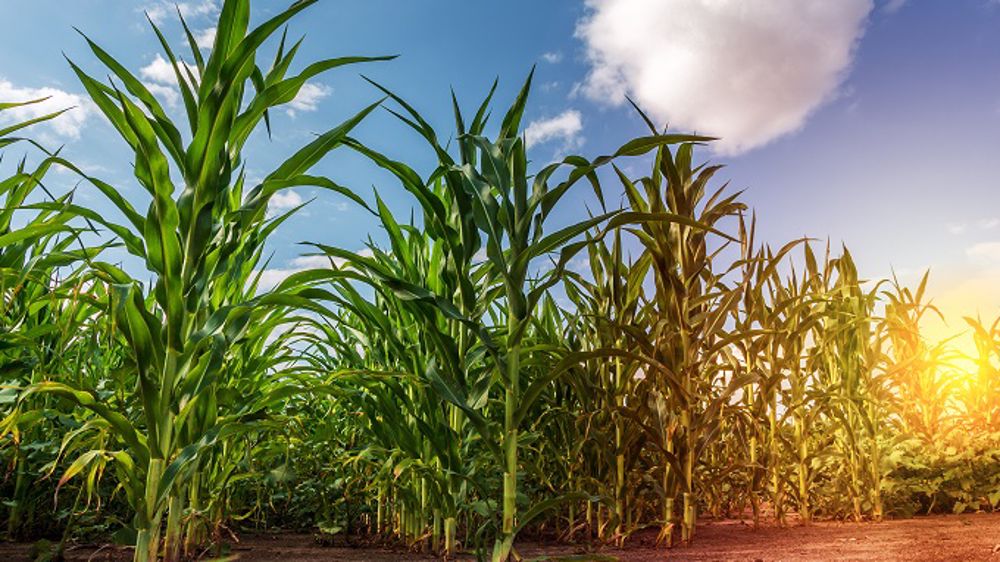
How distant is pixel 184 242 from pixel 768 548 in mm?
2226

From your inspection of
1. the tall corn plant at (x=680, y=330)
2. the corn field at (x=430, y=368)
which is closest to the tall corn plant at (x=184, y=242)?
the corn field at (x=430, y=368)

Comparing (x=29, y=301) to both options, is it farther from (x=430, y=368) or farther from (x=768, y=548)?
(x=768, y=548)

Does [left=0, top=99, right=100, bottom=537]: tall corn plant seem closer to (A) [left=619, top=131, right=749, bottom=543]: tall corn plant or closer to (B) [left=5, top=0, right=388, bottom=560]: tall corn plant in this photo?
(B) [left=5, top=0, right=388, bottom=560]: tall corn plant

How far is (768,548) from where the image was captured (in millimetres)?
2463

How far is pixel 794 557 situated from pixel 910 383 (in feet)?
10.4

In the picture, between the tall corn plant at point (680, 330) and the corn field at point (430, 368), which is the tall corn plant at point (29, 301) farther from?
the tall corn plant at point (680, 330)

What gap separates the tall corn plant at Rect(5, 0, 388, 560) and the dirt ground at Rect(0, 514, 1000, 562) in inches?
16.7

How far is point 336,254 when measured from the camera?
1.85 m

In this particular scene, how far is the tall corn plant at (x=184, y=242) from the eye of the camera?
1.56 m

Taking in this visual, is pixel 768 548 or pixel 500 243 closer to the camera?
pixel 500 243

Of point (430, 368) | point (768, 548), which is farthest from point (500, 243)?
point (768, 548)

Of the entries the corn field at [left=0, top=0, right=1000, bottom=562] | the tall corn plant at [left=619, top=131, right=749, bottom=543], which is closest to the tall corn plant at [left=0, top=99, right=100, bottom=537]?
the corn field at [left=0, top=0, right=1000, bottom=562]

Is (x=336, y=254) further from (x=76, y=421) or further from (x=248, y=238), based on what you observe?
(x=76, y=421)

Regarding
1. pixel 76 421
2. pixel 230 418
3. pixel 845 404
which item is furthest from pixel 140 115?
pixel 845 404
